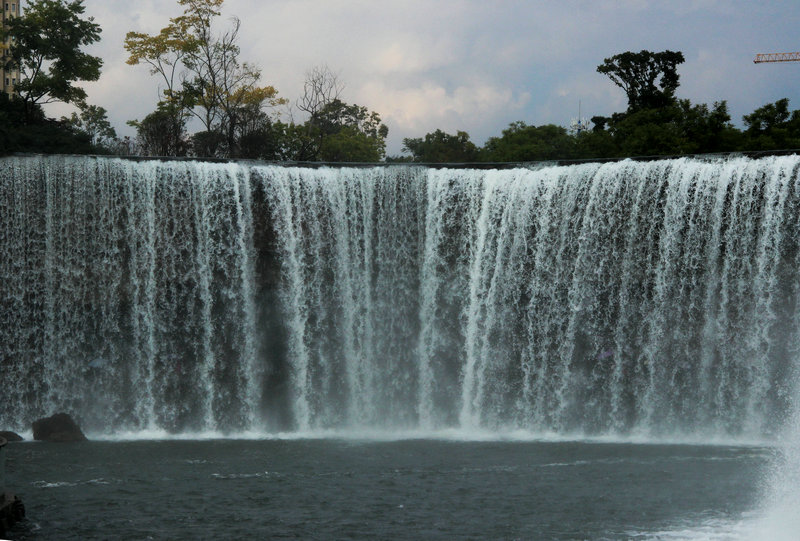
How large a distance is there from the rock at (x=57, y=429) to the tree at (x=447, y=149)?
3666 cm

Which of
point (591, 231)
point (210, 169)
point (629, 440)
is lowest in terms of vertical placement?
point (629, 440)

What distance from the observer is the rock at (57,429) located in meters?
23.2

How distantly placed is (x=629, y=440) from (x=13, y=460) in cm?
1320

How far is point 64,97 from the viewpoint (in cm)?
4628

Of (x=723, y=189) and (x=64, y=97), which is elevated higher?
(x=64, y=97)

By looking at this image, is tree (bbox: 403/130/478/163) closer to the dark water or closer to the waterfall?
the waterfall

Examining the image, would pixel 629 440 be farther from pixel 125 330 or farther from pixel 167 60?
pixel 167 60

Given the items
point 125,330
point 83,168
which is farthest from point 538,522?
point 83,168

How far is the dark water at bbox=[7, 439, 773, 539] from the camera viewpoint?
1463 cm

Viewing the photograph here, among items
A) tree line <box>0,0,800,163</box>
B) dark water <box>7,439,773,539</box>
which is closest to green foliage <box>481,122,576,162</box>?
tree line <box>0,0,800,163</box>

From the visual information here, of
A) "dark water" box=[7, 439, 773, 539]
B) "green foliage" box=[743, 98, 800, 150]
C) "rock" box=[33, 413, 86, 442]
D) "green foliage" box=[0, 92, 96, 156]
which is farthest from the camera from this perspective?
"green foliage" box=[743, 98, 800, 150]

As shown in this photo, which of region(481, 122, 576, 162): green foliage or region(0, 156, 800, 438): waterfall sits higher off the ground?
region(481, 122, 576, 162): green foliage

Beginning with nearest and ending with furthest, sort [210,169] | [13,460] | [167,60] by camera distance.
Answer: [13,460]
[210,169]
[167,60]

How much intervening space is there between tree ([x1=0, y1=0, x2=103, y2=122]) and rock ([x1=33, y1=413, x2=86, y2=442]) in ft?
79.0
